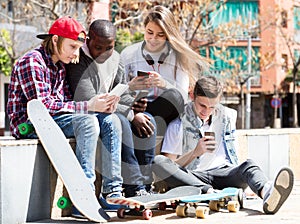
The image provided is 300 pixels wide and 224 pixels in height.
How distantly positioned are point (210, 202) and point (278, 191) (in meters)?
0.63

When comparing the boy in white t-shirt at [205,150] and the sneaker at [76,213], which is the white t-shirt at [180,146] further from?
the sneaker at [76,213]

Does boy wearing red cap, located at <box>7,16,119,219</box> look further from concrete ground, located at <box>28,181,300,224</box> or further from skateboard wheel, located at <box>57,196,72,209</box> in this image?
concrete ground, located at <box>28,181,300,224</box>

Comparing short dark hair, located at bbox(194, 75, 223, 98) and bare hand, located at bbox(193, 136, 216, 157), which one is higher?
short dark hair, located at bbox(194, 75, 223, 98)

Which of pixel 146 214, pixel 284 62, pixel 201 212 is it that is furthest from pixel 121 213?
pixel 284 62

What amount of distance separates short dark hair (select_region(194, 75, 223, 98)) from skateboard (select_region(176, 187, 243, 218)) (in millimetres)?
825

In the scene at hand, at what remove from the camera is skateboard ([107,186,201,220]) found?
17.5 ft

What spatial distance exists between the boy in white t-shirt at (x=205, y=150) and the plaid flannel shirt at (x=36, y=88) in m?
0.96

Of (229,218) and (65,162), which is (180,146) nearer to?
(229,218)

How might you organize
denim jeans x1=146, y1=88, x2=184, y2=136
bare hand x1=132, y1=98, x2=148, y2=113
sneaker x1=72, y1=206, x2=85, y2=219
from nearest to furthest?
sneaker x1=72, y1=206, x2=85, y2=219 → bare hand x1=132, y1=98, x2=148, y2=113 → denim jeans x1=146, y1=88, x2=184, y2=136

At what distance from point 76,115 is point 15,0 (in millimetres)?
16603

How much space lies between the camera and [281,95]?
48406mm

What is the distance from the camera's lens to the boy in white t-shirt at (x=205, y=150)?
19.8 feet

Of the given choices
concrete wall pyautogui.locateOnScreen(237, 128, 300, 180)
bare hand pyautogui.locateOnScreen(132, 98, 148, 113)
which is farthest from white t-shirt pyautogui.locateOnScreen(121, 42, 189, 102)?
concrete wall pyautogui.locateOnScreen(237, 128, 300, 180)

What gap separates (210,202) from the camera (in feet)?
19.3
